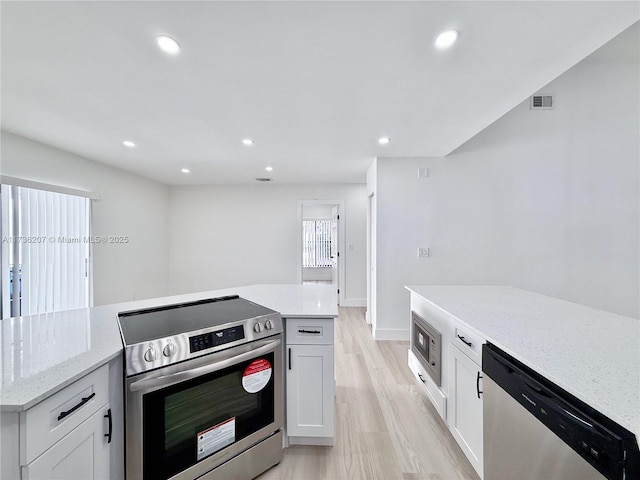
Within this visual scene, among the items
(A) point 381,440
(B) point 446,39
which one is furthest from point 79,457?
(B) point 446,39

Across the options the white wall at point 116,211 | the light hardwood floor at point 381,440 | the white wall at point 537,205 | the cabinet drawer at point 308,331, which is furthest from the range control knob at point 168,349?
→ the white wall at point 116,211

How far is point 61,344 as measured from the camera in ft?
3.58

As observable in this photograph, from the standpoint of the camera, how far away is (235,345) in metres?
1.30

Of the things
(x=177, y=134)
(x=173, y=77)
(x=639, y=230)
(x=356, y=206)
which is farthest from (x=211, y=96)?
(x=639, y=230)

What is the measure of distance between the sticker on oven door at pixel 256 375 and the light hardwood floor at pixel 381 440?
54 cm

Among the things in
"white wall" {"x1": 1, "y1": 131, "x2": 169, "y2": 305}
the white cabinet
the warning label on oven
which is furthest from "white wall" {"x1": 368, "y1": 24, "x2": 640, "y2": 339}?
"white wall" {"x1": 1, "y1": 131, "x2": 169, "y2": 305}

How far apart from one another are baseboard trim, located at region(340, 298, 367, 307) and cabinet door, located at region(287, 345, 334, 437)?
357 cm

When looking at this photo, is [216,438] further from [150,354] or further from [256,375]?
[150,354]

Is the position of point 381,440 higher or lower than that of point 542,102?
lower

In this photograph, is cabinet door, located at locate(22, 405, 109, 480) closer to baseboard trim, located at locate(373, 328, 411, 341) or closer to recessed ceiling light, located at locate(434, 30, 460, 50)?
recessed ceiling light, located at locate(434, 30, 460, 50)

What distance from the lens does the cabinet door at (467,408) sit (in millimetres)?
1306

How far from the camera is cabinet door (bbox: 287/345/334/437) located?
1.56 meters

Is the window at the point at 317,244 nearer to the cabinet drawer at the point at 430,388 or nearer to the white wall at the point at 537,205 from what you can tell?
the white wall at the point at 537,205

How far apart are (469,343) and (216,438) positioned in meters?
1.39
